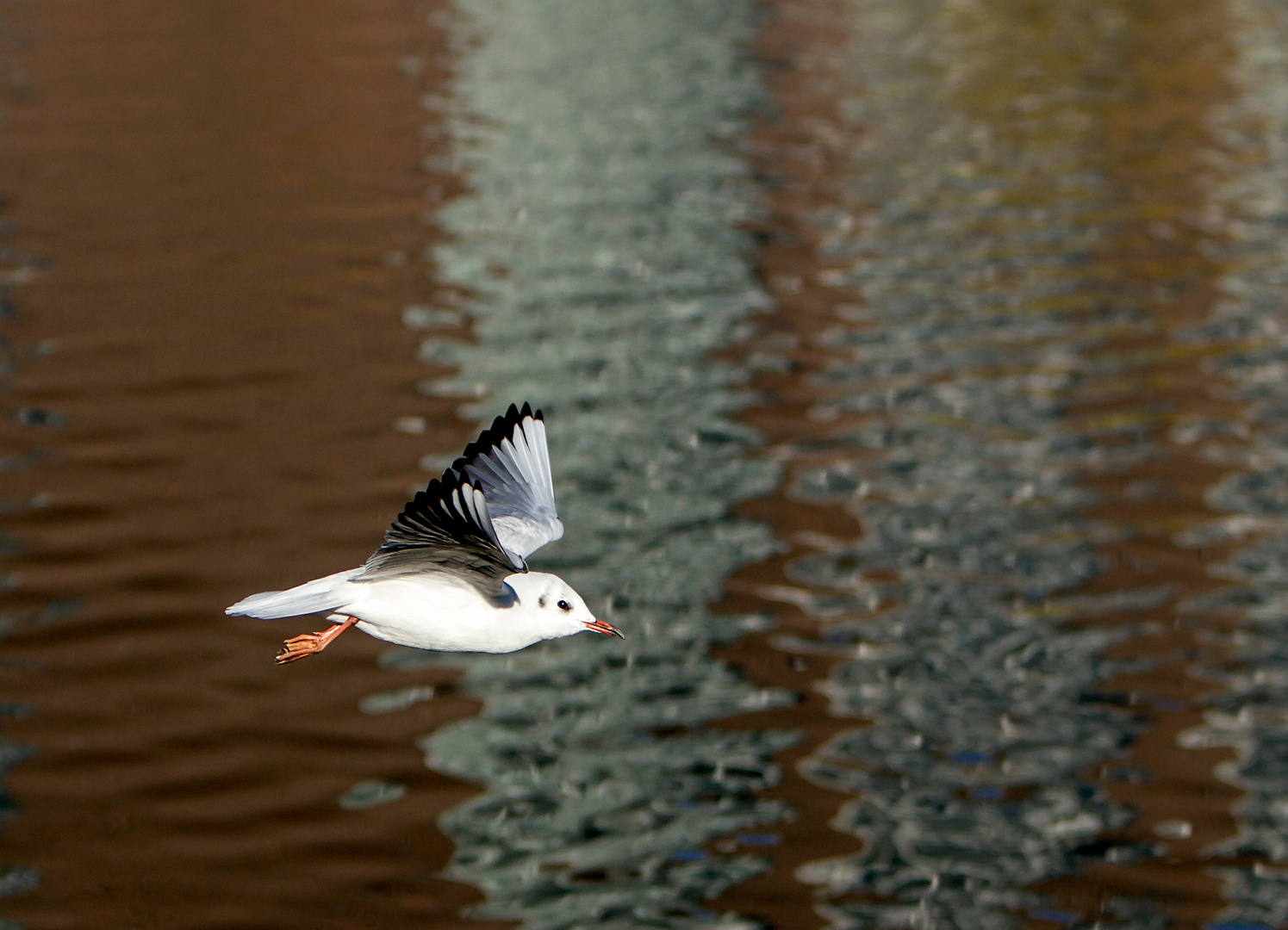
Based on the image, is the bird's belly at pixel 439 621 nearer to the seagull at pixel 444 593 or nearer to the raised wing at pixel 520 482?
the seagull at pixel 444 593

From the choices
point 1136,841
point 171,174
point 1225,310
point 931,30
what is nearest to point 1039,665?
point 1136,841

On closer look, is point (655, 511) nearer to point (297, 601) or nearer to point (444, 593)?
point (444, 593)

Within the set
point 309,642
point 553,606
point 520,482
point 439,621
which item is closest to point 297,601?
point 309,642

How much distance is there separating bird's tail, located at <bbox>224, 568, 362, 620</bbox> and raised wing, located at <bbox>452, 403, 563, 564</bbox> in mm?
834

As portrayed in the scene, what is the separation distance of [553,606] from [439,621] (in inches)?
16.0

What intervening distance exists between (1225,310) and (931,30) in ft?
87.7

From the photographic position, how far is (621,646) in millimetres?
17375

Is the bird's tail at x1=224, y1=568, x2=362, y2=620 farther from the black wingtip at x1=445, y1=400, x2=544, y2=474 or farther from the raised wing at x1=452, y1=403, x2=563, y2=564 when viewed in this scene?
the raised wing at x1=452, y1=403, x2=563, y2=564

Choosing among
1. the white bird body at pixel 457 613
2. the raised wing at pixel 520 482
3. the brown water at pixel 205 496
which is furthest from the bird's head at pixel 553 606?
the brown water at pixel 205 496

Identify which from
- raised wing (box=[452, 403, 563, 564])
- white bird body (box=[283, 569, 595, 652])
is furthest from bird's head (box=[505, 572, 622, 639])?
raised wing (box=[452, 403, 563, 564])

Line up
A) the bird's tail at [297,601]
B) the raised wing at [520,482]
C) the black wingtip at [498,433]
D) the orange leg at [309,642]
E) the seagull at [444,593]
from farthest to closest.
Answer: the raised wing at [520,482], the black wingtip at [498,433], the orange leg at [309,642], the seagull at [444,593], the bird's tail at [297,601]

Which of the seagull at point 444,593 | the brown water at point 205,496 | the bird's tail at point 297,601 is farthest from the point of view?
the brown water at point 205,496

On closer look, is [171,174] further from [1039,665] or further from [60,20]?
[1039,665]

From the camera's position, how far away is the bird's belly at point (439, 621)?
5.59 metres
